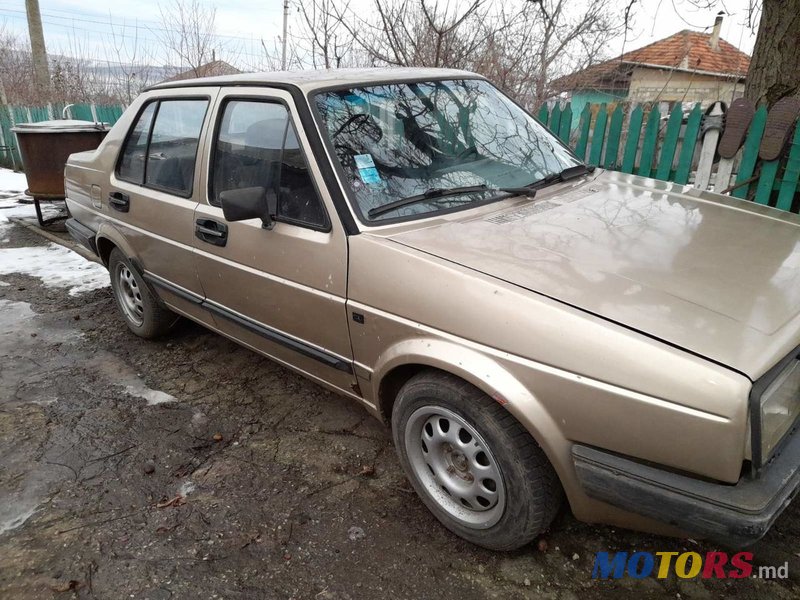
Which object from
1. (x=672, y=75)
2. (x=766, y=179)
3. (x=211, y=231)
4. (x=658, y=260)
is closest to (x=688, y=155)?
(x=766, y=179)

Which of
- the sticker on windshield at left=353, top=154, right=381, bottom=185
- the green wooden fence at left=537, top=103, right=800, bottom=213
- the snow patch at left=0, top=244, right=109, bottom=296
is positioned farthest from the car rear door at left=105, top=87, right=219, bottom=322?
the green wooden fence at left=537, top=103, right=800, bottom=213

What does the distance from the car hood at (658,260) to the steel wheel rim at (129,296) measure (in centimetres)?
272

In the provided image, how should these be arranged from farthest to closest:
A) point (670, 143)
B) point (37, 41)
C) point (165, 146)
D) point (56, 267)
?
point (37, 41)
point (56, 267)
point (670, 143)
point (165, 146)

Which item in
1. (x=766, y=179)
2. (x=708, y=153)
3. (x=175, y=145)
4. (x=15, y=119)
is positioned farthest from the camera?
(x=15, y=119)

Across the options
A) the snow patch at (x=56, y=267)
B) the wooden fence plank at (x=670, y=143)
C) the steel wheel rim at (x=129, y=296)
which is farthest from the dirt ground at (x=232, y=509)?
the wooden fence plank at (x=670, y=143)

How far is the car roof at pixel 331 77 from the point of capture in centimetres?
267

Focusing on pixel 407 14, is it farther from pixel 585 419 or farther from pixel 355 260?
pixel 585 419

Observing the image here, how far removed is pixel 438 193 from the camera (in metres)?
2.50

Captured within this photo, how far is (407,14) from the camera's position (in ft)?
24.6

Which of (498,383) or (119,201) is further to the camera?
(119,201)

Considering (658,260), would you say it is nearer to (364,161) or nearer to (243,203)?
(364,161)

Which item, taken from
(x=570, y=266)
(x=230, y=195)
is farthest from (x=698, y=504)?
(x=230, y=195)

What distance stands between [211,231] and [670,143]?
3993 millimetres

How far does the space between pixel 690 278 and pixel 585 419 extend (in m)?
0.65
